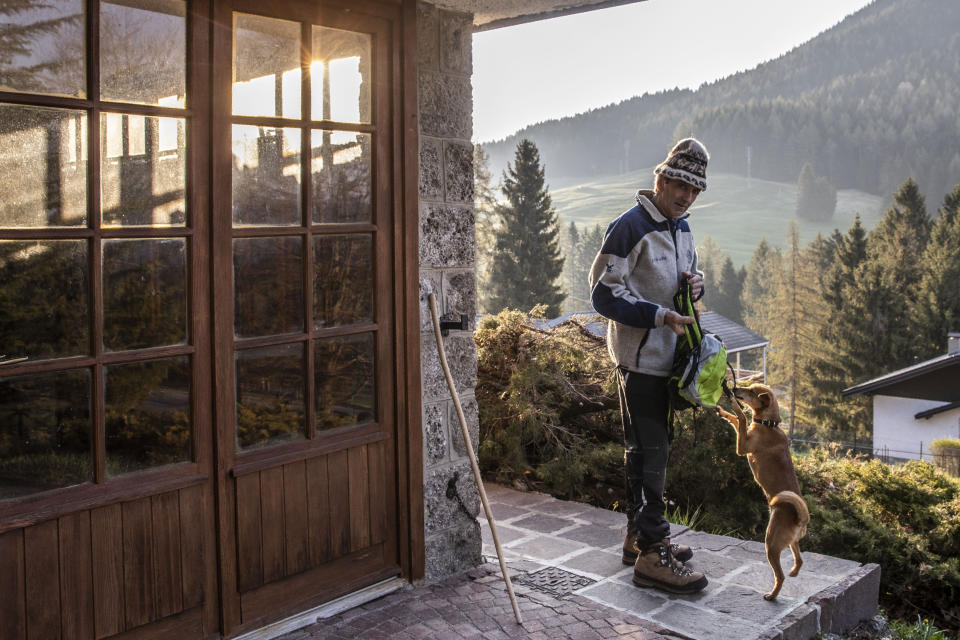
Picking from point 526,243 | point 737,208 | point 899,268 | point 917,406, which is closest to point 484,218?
point 526,243

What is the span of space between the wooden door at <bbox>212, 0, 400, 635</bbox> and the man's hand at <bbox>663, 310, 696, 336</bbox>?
124 cm

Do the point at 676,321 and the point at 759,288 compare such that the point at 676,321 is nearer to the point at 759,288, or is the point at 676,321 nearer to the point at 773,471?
the point at 773,471

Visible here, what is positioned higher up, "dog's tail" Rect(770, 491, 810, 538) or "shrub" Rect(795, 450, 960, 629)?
"dog's tail" Rect(770, 491, 810, 538)

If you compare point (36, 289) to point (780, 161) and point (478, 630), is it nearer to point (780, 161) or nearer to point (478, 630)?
point (478, 630)

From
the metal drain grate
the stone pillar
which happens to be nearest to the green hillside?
the stone pillar

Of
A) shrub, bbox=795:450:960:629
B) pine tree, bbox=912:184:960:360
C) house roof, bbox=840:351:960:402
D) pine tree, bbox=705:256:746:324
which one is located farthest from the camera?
pine tree, bbox=705:256:746:324

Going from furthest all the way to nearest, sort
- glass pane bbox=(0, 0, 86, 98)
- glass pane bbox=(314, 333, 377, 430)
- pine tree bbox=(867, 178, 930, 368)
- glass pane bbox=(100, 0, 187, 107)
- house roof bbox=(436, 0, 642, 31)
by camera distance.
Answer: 1. pine tree bbox=(867, 178, 930, 368)
2. house roof bbox=(436, 0, 642, 31)
3. glass pane bbox=(314, 333, 377, 430)
4. glass pane bbox=(100, 0, 187, 107)
5. glass pane bbox=(0, 0, 86, 98)

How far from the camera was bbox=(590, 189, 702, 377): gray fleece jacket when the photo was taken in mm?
3865

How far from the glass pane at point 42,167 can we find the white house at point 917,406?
98.1ft

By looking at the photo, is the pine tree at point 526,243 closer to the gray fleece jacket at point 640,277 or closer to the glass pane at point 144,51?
the gray fleece jacket at point 640,277

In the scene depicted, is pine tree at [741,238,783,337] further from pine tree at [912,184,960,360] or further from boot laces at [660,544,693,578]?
boot laces at [660,544,693,578]

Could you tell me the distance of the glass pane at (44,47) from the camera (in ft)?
8.84

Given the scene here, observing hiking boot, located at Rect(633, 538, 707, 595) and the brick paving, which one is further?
hiking boot, located at Rect(633, 538, 707, 595)

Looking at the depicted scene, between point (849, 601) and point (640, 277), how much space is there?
186cm
